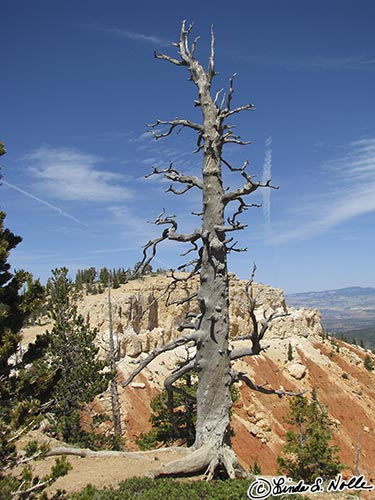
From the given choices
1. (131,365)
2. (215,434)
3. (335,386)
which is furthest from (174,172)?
(335,386)

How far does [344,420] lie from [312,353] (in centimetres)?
1018

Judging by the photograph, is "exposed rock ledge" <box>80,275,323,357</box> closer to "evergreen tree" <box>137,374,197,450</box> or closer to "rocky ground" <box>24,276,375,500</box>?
"rocky ground" <box>24,276,375,500</box>

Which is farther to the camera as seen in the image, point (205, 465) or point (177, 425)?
point (177, 425)

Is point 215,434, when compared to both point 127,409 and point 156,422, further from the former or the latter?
point 127,409

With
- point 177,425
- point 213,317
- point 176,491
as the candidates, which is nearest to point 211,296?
point 213,317

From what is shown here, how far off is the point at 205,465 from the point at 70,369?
13.6 meters

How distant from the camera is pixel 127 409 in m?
32.0

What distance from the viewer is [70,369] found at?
19.3 m

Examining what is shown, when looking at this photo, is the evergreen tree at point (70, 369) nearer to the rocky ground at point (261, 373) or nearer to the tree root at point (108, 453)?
the rocky ground at point (261, 373)

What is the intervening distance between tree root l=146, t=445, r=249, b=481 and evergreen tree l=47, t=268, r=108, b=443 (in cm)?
1138

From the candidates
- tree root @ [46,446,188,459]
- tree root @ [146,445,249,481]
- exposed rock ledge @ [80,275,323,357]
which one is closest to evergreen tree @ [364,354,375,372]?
exposed rock ledge @ [80,275,323,357]

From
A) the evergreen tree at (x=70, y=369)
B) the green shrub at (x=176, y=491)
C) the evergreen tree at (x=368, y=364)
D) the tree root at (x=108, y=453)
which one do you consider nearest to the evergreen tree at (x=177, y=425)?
the evergreen tree at (x=70, y=369)

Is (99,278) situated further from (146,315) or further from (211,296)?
(211,296)

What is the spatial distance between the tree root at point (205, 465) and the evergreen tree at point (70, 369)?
11.4 meters
